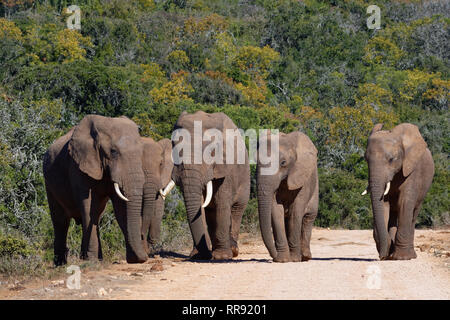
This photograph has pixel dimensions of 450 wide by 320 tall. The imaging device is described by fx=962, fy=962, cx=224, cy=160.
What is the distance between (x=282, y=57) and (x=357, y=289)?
128ft

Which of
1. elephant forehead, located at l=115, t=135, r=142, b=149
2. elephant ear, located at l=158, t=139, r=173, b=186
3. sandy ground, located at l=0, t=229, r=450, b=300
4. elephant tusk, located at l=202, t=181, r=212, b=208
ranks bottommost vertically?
sandy ground, located at l=0, t=229, r=450, b=300

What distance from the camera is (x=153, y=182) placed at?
15.5 m

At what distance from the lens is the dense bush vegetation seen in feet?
60.7

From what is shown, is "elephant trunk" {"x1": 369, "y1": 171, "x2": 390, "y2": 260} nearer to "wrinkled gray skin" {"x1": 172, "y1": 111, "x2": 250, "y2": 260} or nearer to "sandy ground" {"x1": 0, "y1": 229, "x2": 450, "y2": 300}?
"sandy ground" {"x1": 0, "y1": 229, "x2": 450, "y2": 300}

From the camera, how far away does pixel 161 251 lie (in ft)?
52.4

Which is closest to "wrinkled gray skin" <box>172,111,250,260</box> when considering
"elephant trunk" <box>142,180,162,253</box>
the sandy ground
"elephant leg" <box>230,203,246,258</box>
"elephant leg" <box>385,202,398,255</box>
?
"elephant leg" <box>230,203,246,258</box>

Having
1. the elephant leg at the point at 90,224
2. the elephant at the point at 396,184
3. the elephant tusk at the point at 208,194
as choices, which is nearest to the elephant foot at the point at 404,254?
the elephant at the point at 396,184

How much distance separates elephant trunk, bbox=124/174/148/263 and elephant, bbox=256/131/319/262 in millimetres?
1697

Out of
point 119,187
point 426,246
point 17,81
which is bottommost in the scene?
point 426,246

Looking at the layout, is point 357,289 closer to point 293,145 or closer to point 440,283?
point 440,283

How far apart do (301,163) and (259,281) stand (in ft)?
13.0

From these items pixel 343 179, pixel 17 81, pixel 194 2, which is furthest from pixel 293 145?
pixel 194 2

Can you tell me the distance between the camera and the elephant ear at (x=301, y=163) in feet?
46.3

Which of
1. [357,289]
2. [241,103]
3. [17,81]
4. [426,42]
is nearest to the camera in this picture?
[357,289]
